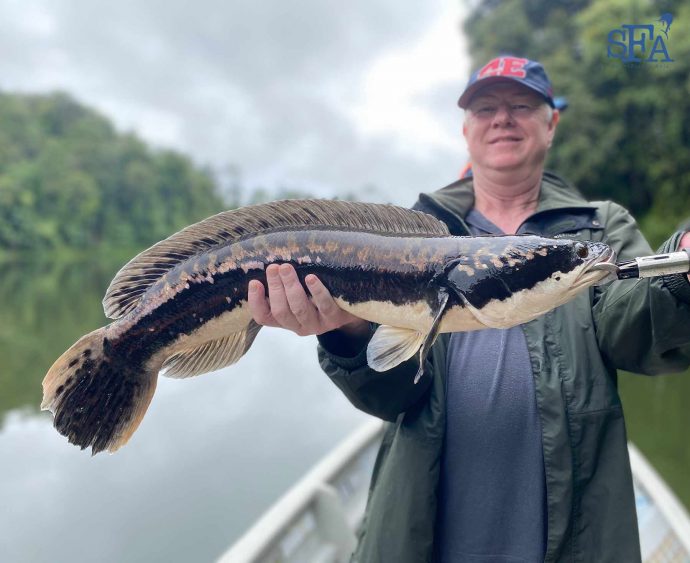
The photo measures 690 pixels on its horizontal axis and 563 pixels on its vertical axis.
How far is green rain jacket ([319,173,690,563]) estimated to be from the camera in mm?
A: 2150

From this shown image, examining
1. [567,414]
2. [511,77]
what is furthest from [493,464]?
[511,77]

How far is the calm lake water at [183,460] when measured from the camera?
7.19 metres

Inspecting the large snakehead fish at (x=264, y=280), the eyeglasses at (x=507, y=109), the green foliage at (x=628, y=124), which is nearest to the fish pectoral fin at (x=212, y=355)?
the large snakehead fish at (x=264, y=280)

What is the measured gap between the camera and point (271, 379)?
557 inches

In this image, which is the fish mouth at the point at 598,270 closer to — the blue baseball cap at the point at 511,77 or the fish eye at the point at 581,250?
the fish eye at the point at 581,250

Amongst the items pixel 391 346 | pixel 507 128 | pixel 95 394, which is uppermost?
pixel 507 128

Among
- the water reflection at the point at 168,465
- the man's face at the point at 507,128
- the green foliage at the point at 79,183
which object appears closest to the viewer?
the man's face at the point at 507,128

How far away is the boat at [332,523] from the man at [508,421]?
1709 millimetres

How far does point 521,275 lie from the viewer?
210 cm

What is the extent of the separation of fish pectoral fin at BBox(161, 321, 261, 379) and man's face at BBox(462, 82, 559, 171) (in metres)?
1.47

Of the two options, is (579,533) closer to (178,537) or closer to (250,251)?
(250,251)

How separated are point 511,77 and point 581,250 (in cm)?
116

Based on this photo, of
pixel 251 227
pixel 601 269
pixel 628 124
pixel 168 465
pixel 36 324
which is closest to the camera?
pixel 601 269

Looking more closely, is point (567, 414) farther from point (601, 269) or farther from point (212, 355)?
point (212, 355)
